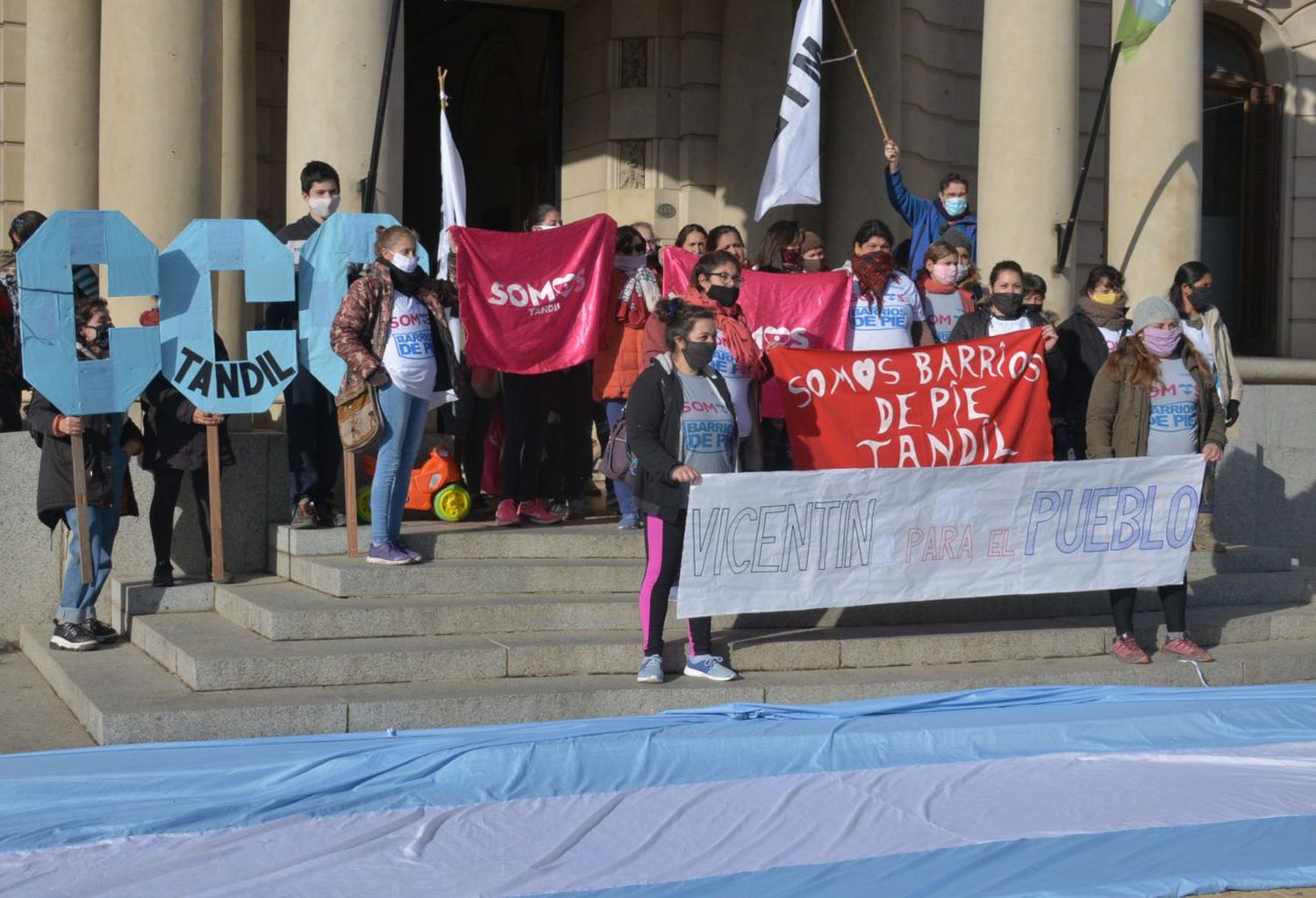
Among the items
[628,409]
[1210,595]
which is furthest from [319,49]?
[1210,595]

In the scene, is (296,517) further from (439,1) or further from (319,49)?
(439,1)

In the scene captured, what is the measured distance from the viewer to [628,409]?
8570mm

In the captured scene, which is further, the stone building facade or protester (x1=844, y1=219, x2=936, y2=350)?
the stone building facade

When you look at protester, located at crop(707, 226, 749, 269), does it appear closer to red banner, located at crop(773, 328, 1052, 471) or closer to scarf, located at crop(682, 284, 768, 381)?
scarf, located at crop(682, 284, 768, 381)

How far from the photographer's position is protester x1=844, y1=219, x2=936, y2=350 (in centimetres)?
1047

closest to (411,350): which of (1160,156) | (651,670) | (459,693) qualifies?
(459,693)

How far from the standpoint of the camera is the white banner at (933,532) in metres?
8.71

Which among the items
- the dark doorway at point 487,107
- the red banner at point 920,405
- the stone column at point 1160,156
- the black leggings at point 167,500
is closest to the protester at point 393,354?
the black leggings at point 167,500

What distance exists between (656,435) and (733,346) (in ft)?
3.23

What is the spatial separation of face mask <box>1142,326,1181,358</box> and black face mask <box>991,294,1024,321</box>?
0.92 m

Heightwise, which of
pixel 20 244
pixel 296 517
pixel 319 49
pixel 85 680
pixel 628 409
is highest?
pixel 319 49

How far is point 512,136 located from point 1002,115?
6.47 m

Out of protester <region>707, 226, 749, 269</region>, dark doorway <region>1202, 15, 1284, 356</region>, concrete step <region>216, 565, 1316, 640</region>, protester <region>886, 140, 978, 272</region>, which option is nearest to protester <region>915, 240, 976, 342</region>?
protester <region>886, 140, 978, 272</region>

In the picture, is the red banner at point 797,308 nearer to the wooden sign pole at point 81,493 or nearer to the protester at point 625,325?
the protester at point 625,325
